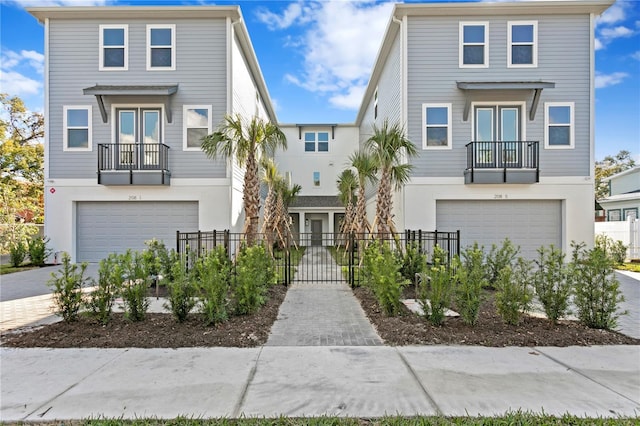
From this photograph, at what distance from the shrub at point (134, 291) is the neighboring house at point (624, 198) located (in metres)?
23.0

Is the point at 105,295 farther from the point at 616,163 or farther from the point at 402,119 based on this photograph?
the point at 616,163

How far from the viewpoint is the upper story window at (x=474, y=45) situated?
12.1 metres

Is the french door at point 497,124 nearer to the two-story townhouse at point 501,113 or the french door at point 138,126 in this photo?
the two-story townhouse at point 501,113

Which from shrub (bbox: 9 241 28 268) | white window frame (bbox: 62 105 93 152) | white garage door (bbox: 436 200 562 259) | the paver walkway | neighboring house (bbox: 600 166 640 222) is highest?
white window frame (bbox: 62 105 93 152)

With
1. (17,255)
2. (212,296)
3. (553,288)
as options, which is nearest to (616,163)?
(553,288)

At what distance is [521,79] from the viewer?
12.2m

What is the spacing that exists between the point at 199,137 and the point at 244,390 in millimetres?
10911

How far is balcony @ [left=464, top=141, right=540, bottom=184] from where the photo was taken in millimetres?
11891

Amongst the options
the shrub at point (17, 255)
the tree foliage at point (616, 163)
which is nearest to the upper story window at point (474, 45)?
the shrub at point (17, 255)

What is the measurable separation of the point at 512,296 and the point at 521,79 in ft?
33.7

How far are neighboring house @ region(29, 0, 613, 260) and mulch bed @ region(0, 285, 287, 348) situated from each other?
719cm

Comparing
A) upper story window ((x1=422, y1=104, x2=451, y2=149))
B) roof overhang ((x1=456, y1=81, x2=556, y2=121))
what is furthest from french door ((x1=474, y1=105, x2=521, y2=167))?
upper story window ((x1=422, y1=104, x2=451, y2=149))

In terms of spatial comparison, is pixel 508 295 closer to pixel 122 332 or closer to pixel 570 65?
pixel 122 332

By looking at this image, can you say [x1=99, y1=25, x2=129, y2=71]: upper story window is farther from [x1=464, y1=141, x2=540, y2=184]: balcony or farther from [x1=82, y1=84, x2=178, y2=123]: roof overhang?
[x1=464, y1=141, x2=540, y2=184]: balcony
